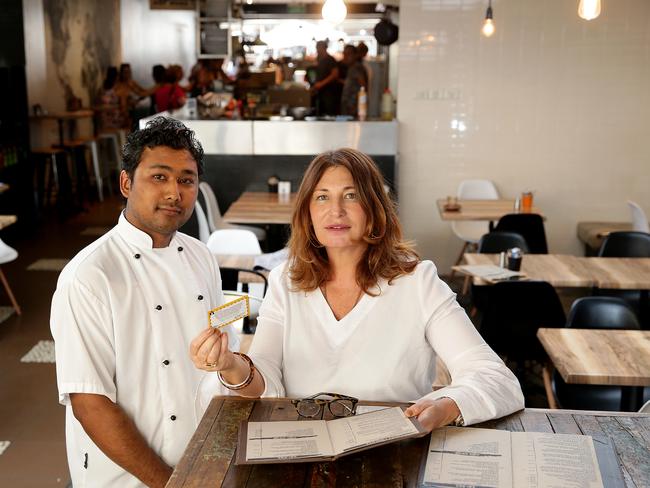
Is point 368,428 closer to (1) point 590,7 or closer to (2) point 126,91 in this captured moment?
(1) point 590,7

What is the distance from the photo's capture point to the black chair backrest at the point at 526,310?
14.5 ft

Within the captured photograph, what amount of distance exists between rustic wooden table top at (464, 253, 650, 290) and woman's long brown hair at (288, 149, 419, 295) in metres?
2.80

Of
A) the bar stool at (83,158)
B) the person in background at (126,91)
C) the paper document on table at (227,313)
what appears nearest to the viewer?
the paper document on table at (227,313)

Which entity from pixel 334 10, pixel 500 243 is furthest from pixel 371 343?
pixel 500 243

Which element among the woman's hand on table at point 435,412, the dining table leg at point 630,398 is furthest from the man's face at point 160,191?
the dining table leg at point 630,398

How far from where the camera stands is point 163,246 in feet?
7.70

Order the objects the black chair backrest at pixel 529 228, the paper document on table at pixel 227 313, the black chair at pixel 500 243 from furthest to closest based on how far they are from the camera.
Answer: the black chair backrest at pixel 529 228, the black chair at pixel 500 243, the paper document on table at pixel 227 313

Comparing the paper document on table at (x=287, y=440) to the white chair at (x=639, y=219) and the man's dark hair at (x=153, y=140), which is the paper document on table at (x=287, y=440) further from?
the white chair at (x=639, y=219)

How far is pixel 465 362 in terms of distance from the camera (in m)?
2.06

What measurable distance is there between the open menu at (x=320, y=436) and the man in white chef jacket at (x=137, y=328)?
48 cm

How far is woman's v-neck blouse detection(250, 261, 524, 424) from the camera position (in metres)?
2.11

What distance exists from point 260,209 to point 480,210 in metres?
1.87

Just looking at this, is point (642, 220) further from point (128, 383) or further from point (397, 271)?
point (128, 383)

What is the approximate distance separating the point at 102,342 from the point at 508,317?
9.28 feet
